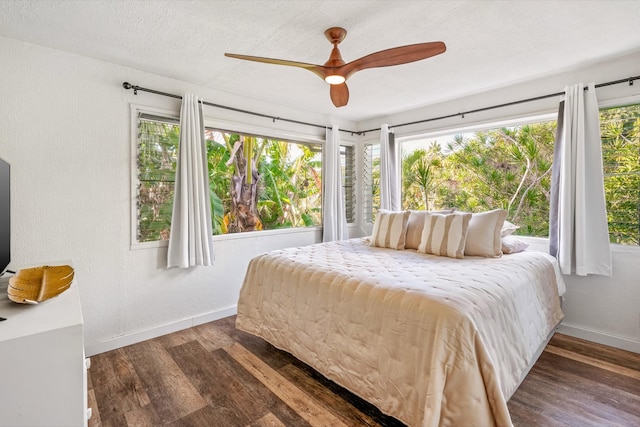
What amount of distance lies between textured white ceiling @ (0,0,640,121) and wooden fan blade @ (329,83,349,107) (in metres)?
0.31

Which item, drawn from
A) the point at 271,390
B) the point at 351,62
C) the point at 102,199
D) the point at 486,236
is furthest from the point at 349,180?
the point at 271,390

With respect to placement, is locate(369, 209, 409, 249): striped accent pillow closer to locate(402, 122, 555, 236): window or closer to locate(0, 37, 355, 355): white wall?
locate(402, 122, 555, 236): window

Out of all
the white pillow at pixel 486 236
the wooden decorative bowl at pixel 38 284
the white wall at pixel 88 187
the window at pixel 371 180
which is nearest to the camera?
the wooden decorative bowl at pixel 38 284

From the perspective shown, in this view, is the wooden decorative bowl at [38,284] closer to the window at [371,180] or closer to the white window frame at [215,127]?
the white window frame at [215,127]

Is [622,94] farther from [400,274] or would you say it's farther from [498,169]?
[400,274]

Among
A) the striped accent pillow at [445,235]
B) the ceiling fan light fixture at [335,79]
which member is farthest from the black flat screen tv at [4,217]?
the striped accent pillow at [445,235]

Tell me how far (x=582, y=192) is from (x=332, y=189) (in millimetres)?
2580

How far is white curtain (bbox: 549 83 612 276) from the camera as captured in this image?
2564 mm

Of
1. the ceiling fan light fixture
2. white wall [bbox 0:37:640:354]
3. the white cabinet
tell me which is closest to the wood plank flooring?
white wall [bbox 0:37:640:354]

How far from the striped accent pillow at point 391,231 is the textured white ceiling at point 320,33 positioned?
4.46 ft

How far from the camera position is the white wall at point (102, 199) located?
2.22 metres

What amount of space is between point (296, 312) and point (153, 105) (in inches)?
88.5

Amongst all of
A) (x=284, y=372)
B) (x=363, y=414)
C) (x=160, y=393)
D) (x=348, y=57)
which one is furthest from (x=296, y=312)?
(x=348, y=57)

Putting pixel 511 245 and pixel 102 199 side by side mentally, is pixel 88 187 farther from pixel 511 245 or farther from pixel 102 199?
pixel 511 245
